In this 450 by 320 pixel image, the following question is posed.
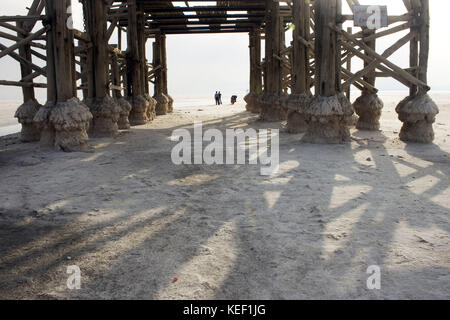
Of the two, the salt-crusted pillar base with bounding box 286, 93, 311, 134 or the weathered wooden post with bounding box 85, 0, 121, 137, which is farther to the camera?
the salt-crusted pillar base with bounding box 286, 93, 311, 134

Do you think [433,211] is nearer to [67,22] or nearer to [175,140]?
[175,140]

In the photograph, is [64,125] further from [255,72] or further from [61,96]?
[255,72]

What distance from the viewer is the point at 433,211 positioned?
3.85 meters

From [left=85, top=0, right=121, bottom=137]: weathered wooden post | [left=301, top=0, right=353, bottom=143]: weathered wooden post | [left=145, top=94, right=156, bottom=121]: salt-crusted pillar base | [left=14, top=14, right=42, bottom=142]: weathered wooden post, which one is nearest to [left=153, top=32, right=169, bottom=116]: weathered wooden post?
[left=145, top=94, right=156, bottom=121]: salt-crusted pillar base

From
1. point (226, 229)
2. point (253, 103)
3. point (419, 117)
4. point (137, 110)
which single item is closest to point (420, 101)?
point (419, 117)

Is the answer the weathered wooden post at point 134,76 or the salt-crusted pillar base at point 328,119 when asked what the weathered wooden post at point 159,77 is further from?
the salt-crusted pillar base at point 328,119

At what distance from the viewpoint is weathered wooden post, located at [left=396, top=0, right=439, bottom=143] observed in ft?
25.4

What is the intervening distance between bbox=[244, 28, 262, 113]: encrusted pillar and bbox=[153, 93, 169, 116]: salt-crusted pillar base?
4.71 m

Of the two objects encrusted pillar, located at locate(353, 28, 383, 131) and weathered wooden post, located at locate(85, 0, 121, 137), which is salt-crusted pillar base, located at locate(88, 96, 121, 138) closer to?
weathered wooden post, located at locate(85, 0, 121, 137)

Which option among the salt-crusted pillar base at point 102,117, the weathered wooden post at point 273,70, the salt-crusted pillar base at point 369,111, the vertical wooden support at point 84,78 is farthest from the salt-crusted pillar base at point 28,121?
the salt-crusted pillar base at point 369,111

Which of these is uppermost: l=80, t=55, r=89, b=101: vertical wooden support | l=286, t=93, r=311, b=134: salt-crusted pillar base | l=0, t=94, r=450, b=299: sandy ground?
l=80, t=55, r=89, b=101: vertical wooden support

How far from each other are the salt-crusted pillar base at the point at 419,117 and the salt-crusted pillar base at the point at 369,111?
1802 millimetres
